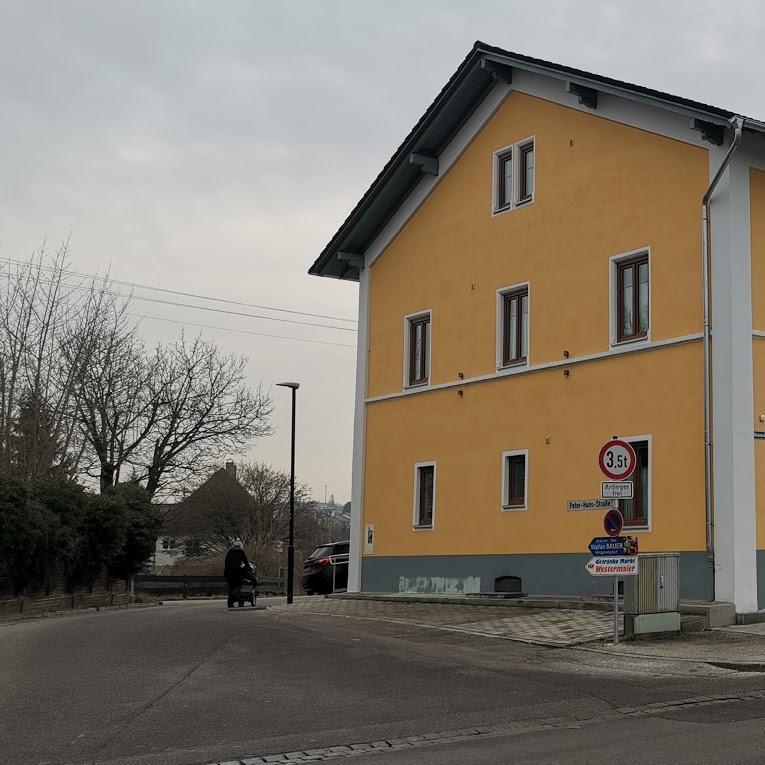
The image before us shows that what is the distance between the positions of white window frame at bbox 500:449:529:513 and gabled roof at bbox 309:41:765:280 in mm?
7399

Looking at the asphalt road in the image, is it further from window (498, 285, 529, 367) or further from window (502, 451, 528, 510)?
window (498, 285, 529, 367)

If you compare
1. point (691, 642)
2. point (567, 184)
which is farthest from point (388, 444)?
point (691, 642)

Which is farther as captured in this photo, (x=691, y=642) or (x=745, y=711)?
(x=691, y=642)

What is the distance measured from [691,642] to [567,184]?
35.5ft

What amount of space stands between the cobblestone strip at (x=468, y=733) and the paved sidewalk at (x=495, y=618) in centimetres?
482

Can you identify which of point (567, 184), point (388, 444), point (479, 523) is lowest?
point (479, 523)

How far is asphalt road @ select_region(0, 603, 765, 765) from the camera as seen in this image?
28.5ft

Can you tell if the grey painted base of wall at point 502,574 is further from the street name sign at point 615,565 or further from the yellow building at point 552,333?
the street name sign at point 615,565

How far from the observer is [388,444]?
2797 centimetres

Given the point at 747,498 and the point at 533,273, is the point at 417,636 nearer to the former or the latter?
the point at 747,498

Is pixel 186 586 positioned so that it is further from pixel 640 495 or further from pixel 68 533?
pixel 640 495

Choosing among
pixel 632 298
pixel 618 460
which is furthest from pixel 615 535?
pixel 632 298

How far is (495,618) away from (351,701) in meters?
9.13

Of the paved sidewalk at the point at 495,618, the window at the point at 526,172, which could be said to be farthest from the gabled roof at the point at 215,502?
the window at the point at 526,172
